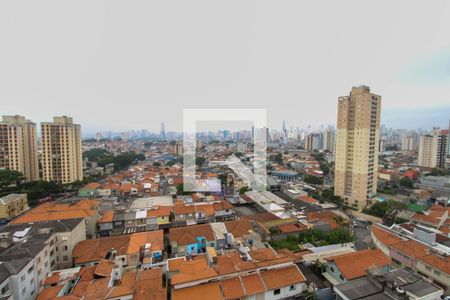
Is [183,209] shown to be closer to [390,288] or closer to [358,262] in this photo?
[358,262]

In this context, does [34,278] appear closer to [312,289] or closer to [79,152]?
[312,289]

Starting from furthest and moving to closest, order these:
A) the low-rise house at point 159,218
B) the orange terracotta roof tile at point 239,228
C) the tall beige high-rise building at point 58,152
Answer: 1. the tall beige high-rise building at point 58,152
2. the low-rise house at point 159,218
3. the orange terracotta roof tile at point 239,228

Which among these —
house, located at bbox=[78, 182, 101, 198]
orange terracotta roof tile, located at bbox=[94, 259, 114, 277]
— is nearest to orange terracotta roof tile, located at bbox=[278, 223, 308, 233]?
orange terracotta roof tile, located at bbox=[94, 259, 114, 277]

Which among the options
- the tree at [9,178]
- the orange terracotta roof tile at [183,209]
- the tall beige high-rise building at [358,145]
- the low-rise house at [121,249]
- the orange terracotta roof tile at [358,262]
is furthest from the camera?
the tree at [9,178]

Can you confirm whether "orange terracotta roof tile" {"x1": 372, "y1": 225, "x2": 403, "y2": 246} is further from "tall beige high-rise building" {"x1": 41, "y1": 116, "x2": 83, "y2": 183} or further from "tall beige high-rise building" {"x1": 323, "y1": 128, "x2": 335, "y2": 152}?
"tall beige high-rise building" {"x1": 323, "y1": 128, "x2": 335, "y2": 152}

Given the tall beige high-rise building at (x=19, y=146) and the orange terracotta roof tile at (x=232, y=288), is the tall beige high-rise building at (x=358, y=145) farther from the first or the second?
the tall beige high-rise building at (x=19, y=146)

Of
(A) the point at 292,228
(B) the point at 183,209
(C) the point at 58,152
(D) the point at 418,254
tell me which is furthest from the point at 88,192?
(D) the point at 418,254

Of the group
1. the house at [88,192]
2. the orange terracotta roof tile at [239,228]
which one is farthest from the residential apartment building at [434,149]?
the house at [88,192]
